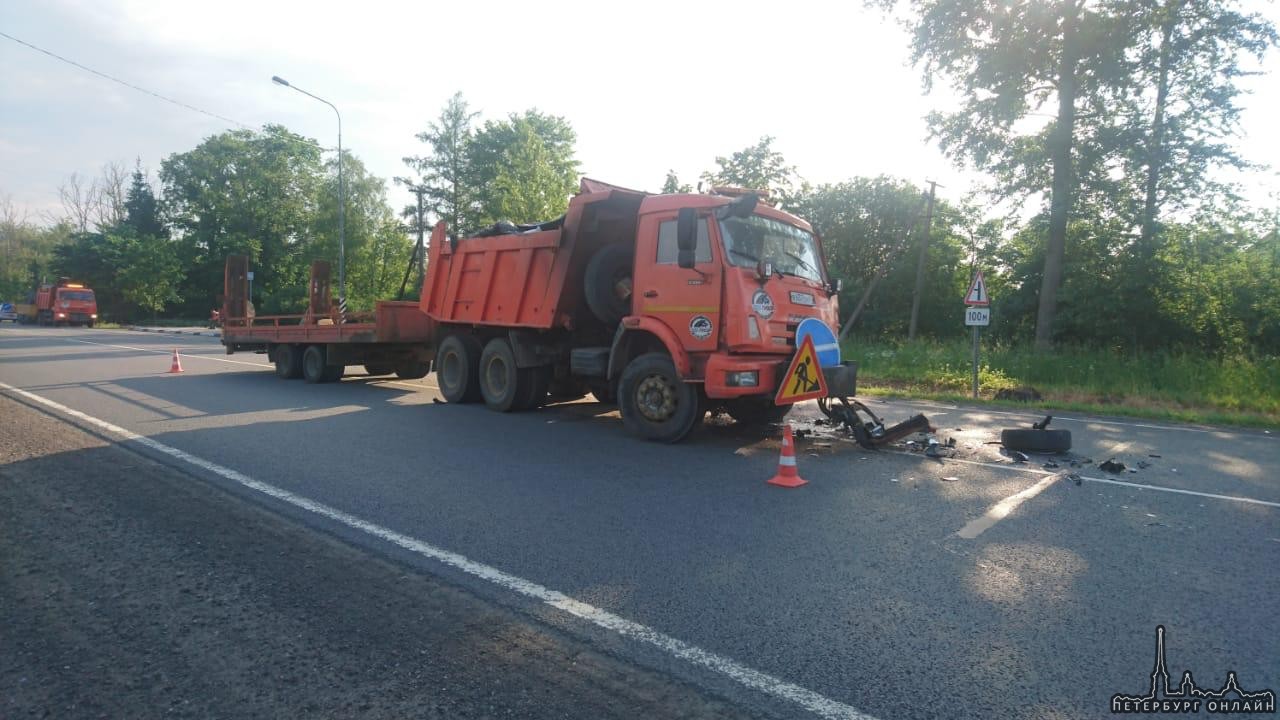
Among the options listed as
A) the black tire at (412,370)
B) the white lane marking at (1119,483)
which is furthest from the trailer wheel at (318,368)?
the white lane marking at (1119,483)

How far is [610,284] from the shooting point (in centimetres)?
924

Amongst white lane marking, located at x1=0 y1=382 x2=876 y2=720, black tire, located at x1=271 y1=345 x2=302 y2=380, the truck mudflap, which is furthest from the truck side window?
black tire, located at x1=271 y1=345 x2=302 y2=380

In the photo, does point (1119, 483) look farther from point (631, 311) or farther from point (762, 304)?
point (631, 311)

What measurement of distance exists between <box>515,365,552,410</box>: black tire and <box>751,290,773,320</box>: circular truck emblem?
3834 millimetres

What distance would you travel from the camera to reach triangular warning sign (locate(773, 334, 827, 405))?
7266 mm

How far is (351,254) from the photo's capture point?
53219 mm

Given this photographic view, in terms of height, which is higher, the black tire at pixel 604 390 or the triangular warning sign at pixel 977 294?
the triangular warning sign at pixel 977 294

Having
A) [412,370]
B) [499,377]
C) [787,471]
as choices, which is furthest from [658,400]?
[412,370]

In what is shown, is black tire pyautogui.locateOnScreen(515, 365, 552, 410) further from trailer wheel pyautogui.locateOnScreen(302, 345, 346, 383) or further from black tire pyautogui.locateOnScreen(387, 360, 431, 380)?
trailer wheel pyautogui.locateOnScreen(302, 345, 346, 383)

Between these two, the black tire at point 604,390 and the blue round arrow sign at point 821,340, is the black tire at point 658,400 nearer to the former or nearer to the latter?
the blue round arrow sign at point 821,340

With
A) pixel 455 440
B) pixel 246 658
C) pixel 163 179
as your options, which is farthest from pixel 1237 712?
pixel 163 179

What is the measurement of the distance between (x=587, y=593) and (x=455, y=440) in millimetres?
4646

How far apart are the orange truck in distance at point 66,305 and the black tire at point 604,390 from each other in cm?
5163

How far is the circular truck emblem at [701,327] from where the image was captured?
7516mm
